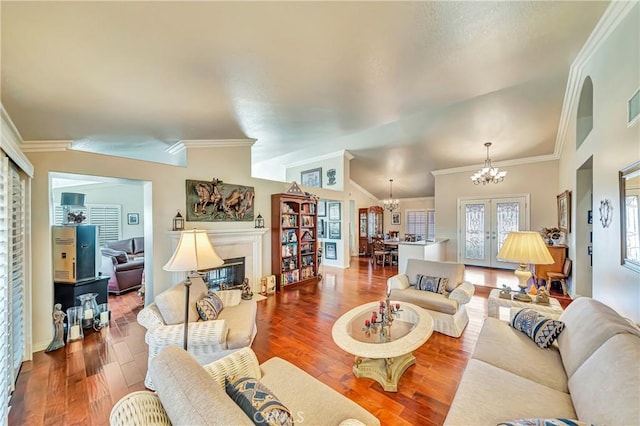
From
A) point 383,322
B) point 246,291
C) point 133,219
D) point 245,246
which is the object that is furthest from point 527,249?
point 133,219

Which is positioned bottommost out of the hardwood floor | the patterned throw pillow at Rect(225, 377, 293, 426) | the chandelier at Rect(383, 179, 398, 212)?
the hardwood floor

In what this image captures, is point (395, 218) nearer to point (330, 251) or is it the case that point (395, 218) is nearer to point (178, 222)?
point (330, 251)

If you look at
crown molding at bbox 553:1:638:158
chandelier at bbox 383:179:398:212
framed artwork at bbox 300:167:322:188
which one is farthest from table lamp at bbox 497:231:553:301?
chandelier at bbox 383:179:398:212

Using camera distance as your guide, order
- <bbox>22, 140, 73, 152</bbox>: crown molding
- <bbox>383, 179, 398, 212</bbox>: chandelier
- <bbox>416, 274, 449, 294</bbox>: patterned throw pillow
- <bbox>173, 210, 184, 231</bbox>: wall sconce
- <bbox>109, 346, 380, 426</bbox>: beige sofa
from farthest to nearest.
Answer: <bbox>383, 179, 398, 212</bbox>: chandelier
<bbox>173, 210, 184, 231</bbox>: wall sconce
<bbox>416, 274, 449, 294</bbox>: patterned throw pillow
<bbox>22, 140, 73, 152</bbox>: crown molding
<bbox>109, 346, 380, 426</bbox>: beige sofa

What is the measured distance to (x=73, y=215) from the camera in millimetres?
3381

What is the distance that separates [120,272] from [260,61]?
15.7 feet

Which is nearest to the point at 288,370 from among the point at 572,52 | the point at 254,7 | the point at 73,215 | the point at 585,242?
the point at 254,7

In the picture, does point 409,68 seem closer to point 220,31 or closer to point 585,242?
point 220,31

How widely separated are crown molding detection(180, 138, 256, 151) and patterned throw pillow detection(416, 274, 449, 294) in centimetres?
362

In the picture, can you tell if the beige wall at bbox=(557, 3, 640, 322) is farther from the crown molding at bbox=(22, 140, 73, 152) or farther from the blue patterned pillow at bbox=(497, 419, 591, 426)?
the crown molding at bbox=(22, 140, 73, 152)

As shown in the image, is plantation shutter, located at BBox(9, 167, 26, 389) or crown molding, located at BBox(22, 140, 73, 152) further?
crown molding, located at BBox(22, 140, 73, 152)

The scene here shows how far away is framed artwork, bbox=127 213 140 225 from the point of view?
22.1ft

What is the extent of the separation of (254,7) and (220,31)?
0.33 metres

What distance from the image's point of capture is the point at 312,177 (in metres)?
7.39
